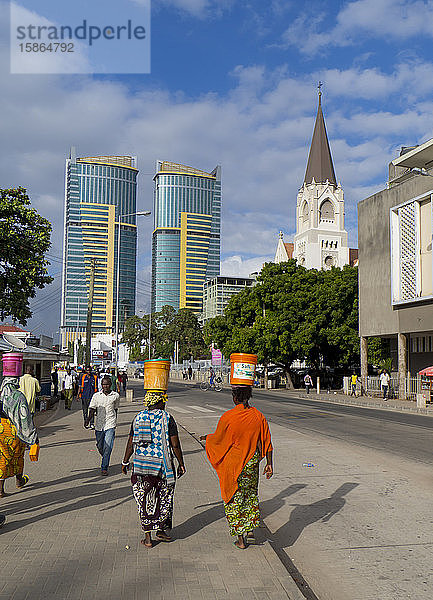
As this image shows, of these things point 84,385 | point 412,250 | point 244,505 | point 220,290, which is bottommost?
point 244,505

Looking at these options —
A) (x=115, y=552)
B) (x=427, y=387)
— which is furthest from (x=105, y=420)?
(x=427, y=387)

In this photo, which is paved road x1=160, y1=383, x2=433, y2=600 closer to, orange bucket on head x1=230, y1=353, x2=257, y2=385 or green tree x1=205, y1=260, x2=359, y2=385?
orange bucket on head x1=230, y1=353, x2=257, y2=385

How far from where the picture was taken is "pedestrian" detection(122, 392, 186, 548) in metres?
5.89

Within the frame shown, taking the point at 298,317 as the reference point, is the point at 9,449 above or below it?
below

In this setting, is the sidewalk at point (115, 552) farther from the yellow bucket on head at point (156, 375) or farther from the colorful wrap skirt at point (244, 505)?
the yellow bucket on head at point (156, 375)

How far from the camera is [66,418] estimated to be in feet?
68.3

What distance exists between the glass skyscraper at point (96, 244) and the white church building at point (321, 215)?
3991 cm

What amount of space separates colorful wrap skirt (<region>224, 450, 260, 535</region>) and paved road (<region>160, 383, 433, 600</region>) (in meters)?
0.47

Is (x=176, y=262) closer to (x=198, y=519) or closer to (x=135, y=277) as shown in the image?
(x=135, y=277)

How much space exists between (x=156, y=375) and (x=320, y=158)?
11121cm

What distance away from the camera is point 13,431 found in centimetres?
734

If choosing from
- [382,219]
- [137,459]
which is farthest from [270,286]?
[137,459]

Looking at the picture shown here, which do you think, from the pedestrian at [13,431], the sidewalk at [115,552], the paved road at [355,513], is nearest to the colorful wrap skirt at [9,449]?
the pedestrian at [13,431]

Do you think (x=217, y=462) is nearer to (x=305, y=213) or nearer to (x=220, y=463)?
(x=220, y=463)
